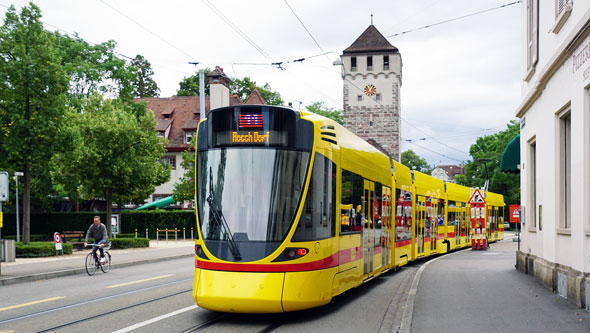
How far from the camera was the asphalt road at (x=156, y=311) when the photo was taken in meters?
8.94

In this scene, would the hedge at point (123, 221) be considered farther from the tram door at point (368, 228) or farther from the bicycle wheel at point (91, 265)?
the tram door at point (368, 228)

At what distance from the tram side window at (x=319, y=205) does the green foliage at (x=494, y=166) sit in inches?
2467

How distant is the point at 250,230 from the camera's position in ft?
30.2

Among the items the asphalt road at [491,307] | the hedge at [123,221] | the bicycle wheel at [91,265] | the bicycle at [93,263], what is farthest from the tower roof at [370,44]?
the asphalt road at [491,307]

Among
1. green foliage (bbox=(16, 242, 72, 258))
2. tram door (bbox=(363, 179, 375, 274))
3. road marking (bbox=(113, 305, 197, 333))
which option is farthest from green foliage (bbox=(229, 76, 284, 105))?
road marking (bbox=(113, 305, 197, 333))

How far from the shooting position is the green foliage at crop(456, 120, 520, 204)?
74.4 m

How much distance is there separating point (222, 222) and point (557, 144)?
23.4 feet

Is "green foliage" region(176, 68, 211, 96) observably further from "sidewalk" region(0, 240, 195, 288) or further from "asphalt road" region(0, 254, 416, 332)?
"asphalt road" region(0, 254, 416, 332)

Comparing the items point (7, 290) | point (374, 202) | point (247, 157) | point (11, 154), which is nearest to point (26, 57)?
point (11, 154)

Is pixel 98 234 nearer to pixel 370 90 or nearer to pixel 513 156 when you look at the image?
pixel 513 156

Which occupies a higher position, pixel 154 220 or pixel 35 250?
pixel 154 220

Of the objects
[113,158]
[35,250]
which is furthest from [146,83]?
[35,250]

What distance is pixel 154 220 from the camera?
46.0 metres

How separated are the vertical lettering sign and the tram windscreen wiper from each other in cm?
69
